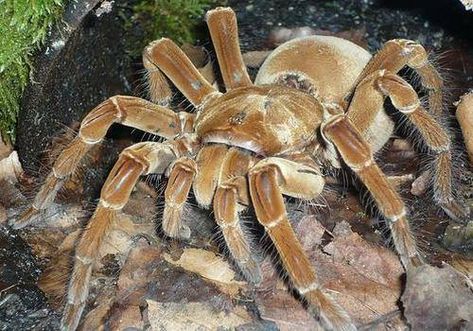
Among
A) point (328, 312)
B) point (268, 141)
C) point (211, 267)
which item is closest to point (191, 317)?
point (211, 267)

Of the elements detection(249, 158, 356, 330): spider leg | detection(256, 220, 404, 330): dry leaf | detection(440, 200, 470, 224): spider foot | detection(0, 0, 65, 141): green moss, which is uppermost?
detection(0, 0, 65, 141): green moss

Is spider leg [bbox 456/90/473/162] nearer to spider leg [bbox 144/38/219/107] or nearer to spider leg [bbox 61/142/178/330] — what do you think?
spider leg [bbox 144/38/219/107]

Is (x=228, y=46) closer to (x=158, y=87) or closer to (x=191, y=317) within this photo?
(x=158, y=87)

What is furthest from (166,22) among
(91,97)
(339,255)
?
(339,255)

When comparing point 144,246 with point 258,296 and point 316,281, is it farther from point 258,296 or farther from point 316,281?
point 316,281

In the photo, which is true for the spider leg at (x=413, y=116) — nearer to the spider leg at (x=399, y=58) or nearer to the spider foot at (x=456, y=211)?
the spider foot at (x=456, y=211)

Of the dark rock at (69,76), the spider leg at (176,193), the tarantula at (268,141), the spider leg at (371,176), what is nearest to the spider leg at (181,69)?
the tarantula at (268,141)

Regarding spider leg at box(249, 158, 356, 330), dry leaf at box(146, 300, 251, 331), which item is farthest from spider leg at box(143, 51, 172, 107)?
dry leaf at box(146, 300, 251, 331)
